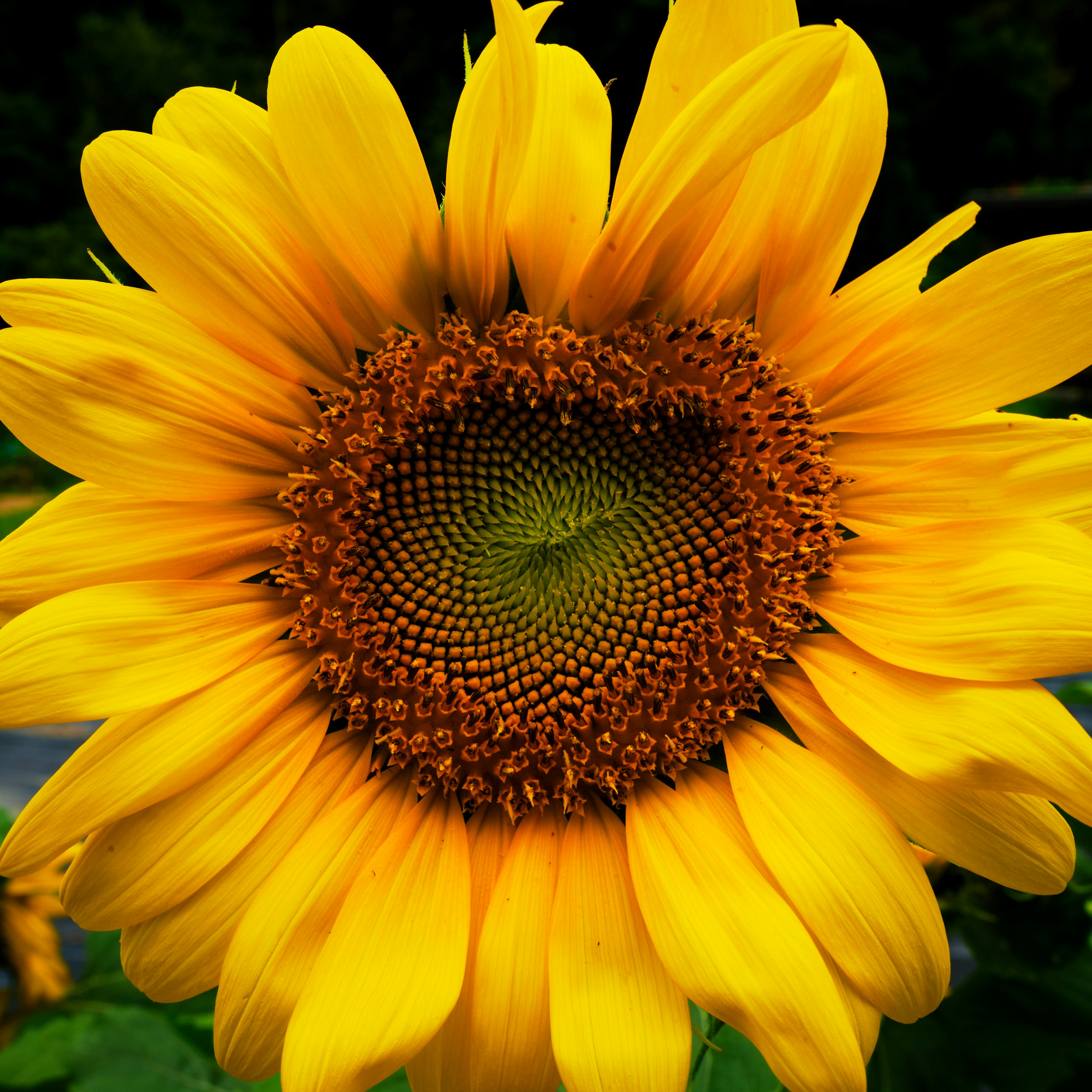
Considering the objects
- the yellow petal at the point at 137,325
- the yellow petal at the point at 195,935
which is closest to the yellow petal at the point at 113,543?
the yellow petal at the point at 137,325

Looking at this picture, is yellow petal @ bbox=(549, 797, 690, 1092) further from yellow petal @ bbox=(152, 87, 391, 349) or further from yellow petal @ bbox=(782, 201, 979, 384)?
yellow petal @ bbox=(152, 87, 391, 349)

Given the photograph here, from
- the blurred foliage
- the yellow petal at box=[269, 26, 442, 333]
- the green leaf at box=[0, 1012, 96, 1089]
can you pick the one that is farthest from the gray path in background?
the yellow petal at box=[269, 26, 442, 333]

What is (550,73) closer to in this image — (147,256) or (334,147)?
(334,147)

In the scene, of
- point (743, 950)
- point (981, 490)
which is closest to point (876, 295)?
point (981, 490)

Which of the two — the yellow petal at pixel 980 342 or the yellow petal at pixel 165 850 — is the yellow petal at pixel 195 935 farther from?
the yellow petal at pixel 980 342

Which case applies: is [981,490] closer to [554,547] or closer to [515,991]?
[554,547]

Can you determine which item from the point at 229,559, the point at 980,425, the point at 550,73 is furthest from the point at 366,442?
the point at 980,425

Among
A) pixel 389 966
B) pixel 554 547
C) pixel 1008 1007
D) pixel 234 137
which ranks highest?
pixel 234 137
